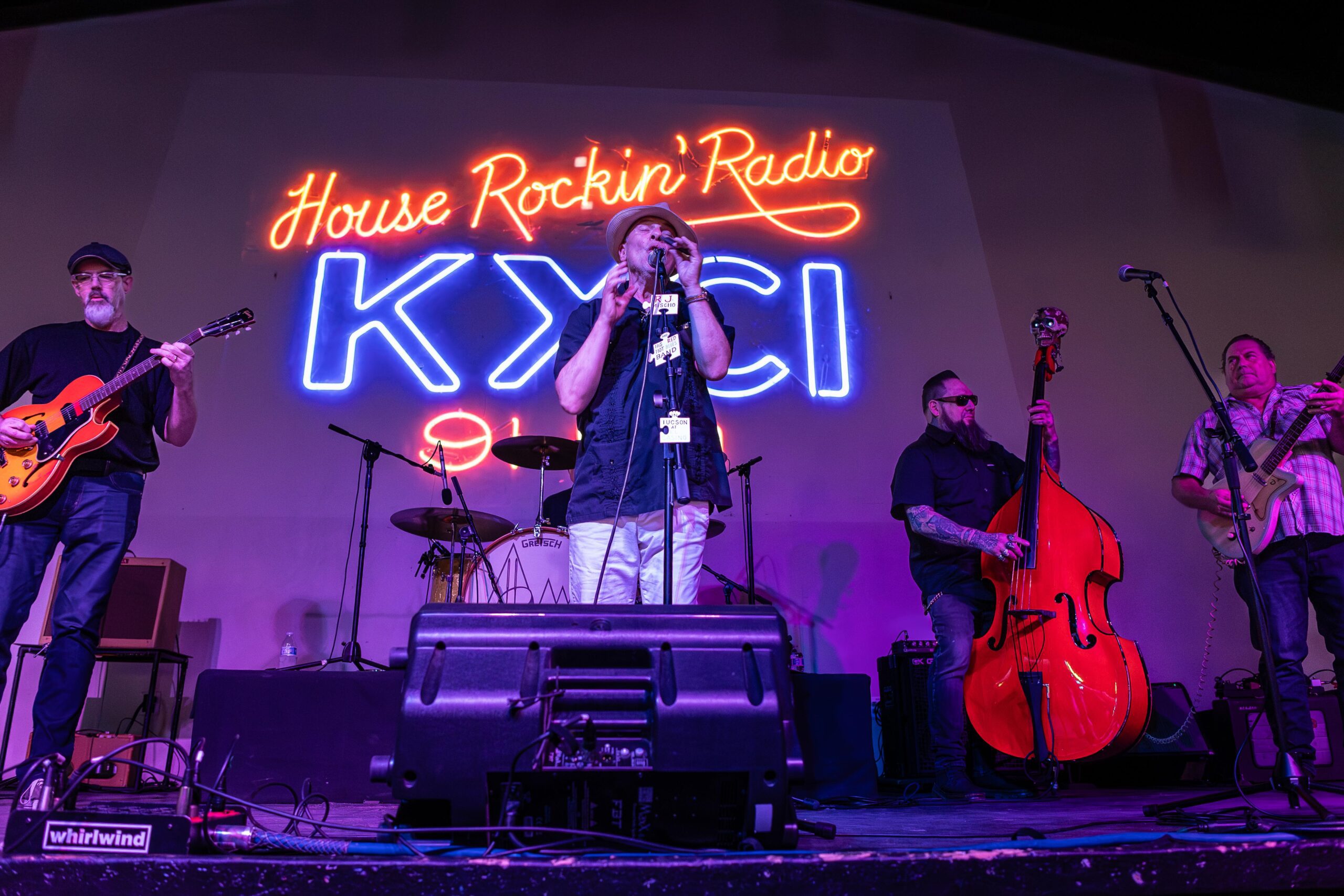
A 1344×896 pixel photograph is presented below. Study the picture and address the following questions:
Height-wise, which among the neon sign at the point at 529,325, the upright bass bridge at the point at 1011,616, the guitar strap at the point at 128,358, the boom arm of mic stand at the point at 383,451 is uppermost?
the neon sign at the point at 529,325

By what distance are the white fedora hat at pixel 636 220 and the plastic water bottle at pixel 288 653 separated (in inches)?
107

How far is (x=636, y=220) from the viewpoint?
3215 mm

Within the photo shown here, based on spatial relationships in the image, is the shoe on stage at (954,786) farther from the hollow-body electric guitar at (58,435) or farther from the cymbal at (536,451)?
the hollow-body electric guitar at (58,435)

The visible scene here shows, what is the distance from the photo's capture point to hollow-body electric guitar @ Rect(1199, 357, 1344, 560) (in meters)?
3.49

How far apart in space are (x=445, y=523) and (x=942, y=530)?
232 centimetres

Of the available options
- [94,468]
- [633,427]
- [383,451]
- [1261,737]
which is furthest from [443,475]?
[1261,737]

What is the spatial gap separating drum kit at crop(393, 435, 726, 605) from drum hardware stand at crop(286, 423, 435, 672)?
1.01 feet

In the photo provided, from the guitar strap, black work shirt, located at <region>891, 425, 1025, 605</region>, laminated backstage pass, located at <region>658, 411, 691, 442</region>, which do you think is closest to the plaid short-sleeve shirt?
black work shirt, located at <region>891, 425, 1025, 605</region>

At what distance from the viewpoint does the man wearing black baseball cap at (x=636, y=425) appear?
2.68 m

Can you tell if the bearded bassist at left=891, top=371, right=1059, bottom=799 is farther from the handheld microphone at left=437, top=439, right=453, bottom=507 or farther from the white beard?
the white beard

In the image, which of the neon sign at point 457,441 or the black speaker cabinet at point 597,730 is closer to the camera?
the black speaker cabinet at point 597,730

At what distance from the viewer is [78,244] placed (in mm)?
5555

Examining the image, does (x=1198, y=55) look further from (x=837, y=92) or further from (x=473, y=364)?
(x=473, y=364)

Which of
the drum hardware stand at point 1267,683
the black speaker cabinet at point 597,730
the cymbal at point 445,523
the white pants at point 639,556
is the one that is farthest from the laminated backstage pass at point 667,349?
the cymbal at point 445,523
